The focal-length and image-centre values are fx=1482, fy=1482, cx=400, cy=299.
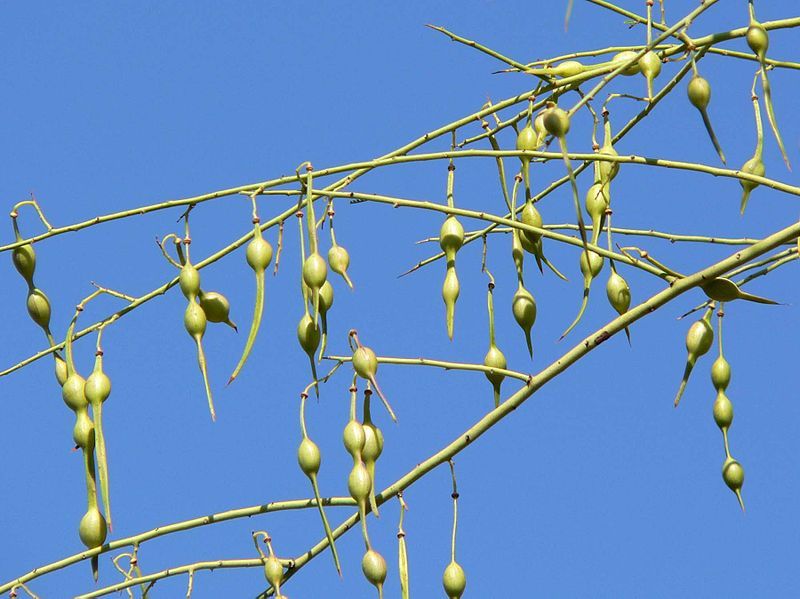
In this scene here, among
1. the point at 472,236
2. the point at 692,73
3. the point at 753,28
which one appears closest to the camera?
the point at 753,28

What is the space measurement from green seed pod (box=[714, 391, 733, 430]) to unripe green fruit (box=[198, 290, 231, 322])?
0.93 meters

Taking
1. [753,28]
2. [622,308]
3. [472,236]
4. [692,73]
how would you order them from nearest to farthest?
[753,28]
[692,73]
[622,308]
[472,236]

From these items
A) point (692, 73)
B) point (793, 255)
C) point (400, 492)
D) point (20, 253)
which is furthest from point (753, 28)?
point (20, 253)

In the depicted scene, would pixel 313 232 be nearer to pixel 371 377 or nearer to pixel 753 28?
pixel 371 377

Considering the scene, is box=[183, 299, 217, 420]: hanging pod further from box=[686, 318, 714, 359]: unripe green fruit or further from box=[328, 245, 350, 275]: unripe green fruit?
box=[686, 318, 714, 359]: unripe green fruit

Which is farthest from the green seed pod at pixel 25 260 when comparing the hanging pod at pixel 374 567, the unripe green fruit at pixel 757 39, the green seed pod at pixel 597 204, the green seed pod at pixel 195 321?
the unripe green fruit at pixel 757 39

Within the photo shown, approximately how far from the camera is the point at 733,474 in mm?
2707

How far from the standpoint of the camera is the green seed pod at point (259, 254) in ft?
7.43

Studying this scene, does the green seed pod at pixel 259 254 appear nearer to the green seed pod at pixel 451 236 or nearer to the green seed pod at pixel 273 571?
the green seed pod at pixel 451 236

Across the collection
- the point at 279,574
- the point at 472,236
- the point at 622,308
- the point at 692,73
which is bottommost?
the point at 279,574

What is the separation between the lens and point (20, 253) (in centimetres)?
259

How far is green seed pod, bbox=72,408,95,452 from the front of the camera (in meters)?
2.38

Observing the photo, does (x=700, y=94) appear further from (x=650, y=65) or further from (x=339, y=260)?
(x=339, y=260)

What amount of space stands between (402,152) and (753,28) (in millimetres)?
557
